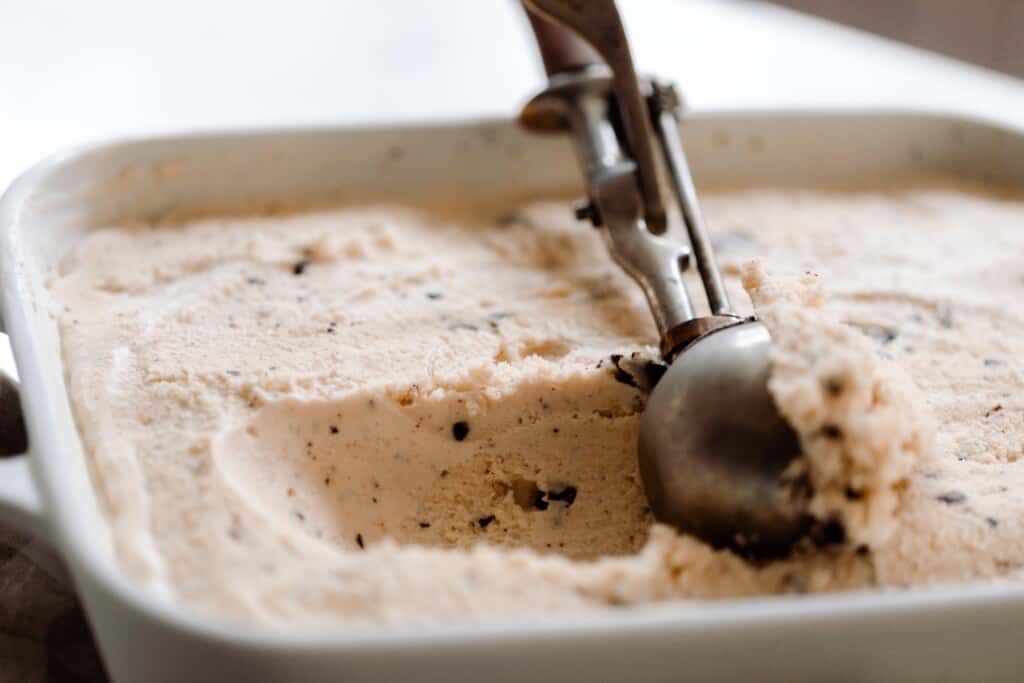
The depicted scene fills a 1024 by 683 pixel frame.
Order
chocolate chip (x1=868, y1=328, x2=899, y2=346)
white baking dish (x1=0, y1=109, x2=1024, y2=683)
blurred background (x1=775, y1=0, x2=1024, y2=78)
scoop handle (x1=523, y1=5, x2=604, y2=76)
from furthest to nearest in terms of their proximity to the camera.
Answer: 1. blurred background (x1=775, y1=0, x2=1024, y2=78)
2. scoop handle (x1=523, y1=5, x2=604, y2=76)
3. chocolate chip (x1=868, y1=328, x2=899, y2=346)
4. white baking dish (x1=0, y1=109, x2=1024, y2=683)

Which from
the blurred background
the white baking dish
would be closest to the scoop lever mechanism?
the white baking dish

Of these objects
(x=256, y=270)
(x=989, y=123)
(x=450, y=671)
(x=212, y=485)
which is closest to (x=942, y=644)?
(x=450, y=671)

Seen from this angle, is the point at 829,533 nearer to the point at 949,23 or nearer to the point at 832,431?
the point at 832,431

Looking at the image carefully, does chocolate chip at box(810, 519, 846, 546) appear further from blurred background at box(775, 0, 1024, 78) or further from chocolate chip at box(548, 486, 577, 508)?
blurred background at box(775, 0, 1024, 78)

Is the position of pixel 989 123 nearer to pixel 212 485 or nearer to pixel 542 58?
pixel 542 58

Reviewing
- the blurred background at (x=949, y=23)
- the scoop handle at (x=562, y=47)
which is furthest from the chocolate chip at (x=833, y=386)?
the blurred background at (x=949, y=23)

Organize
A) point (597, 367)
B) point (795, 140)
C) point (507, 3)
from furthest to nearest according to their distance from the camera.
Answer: point (507, 3) < point (795, 140) < point (597, 367)
